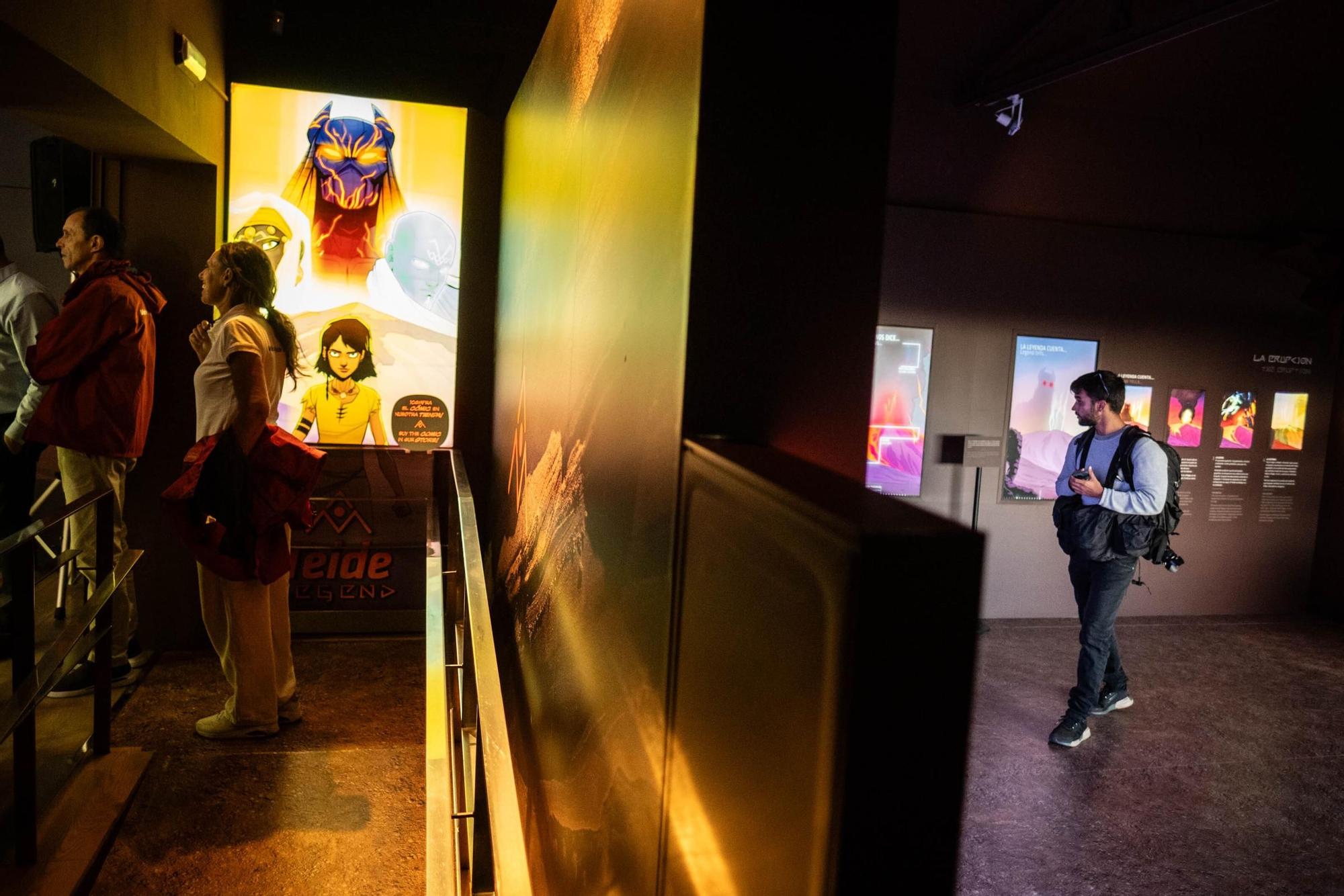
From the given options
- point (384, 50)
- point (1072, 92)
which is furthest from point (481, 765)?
point (1072, 92)

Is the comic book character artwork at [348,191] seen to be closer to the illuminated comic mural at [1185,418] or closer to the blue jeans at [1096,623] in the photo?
the blue jeans at [1096,623]

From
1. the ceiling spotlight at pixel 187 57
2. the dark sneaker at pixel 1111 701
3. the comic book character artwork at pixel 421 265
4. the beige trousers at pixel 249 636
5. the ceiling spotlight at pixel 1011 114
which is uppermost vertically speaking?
the ceiling spotlight at pixel 1011 114

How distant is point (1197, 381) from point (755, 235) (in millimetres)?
6733

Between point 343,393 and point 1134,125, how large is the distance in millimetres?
5547

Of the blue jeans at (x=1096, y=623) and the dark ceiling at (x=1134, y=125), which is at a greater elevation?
the dark ceiling at (x=1134, y=125)

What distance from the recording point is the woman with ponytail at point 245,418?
10.4 feet

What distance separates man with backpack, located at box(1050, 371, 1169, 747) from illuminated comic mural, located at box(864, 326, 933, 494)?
64.5 inches

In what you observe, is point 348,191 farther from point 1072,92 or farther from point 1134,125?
point 1134,125

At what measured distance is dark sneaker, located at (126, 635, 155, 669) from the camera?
4312 millimetres

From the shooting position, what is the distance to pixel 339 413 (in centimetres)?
471

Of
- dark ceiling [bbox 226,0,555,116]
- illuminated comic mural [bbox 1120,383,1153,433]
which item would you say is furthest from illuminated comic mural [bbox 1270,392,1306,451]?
dark ceiling [bbox 226,0,555,116]

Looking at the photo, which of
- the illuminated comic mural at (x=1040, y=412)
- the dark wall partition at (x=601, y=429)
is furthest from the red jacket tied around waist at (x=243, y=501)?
the illuminated comic mural at (x=1040, y=412)

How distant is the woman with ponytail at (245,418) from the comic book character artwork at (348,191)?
3.84 feet

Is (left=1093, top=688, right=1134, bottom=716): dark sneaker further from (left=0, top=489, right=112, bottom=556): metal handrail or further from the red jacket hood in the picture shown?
the red jacket hood
